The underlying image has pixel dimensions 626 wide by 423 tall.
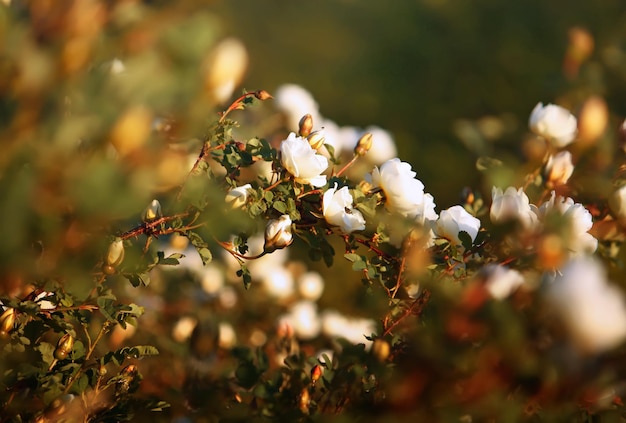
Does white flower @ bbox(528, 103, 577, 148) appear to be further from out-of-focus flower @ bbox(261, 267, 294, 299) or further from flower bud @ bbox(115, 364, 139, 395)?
out-of-focus flower @ bbox(261, 267, 294, 299)

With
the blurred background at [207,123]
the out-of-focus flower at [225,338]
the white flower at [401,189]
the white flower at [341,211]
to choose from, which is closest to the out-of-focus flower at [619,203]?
the blurred background at [207,123]

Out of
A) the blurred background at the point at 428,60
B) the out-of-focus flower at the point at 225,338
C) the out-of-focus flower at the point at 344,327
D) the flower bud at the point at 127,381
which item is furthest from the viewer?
the blurred background at the point at 428,60

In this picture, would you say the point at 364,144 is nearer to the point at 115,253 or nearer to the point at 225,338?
the point at 115,253

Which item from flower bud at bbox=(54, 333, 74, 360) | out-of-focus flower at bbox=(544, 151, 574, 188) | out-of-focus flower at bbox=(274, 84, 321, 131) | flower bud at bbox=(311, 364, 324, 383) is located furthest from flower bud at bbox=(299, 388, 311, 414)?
out-of-focus flower at bbox=(274, 84, 321, 131)

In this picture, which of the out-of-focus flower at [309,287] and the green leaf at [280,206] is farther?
the out-of-focus flower at [309,287]

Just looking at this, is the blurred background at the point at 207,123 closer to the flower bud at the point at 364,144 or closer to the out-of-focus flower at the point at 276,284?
the out-of-focus flower at the point at 276,284

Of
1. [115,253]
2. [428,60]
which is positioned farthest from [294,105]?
[428,60]

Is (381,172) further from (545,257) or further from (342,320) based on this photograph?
(342,320)
